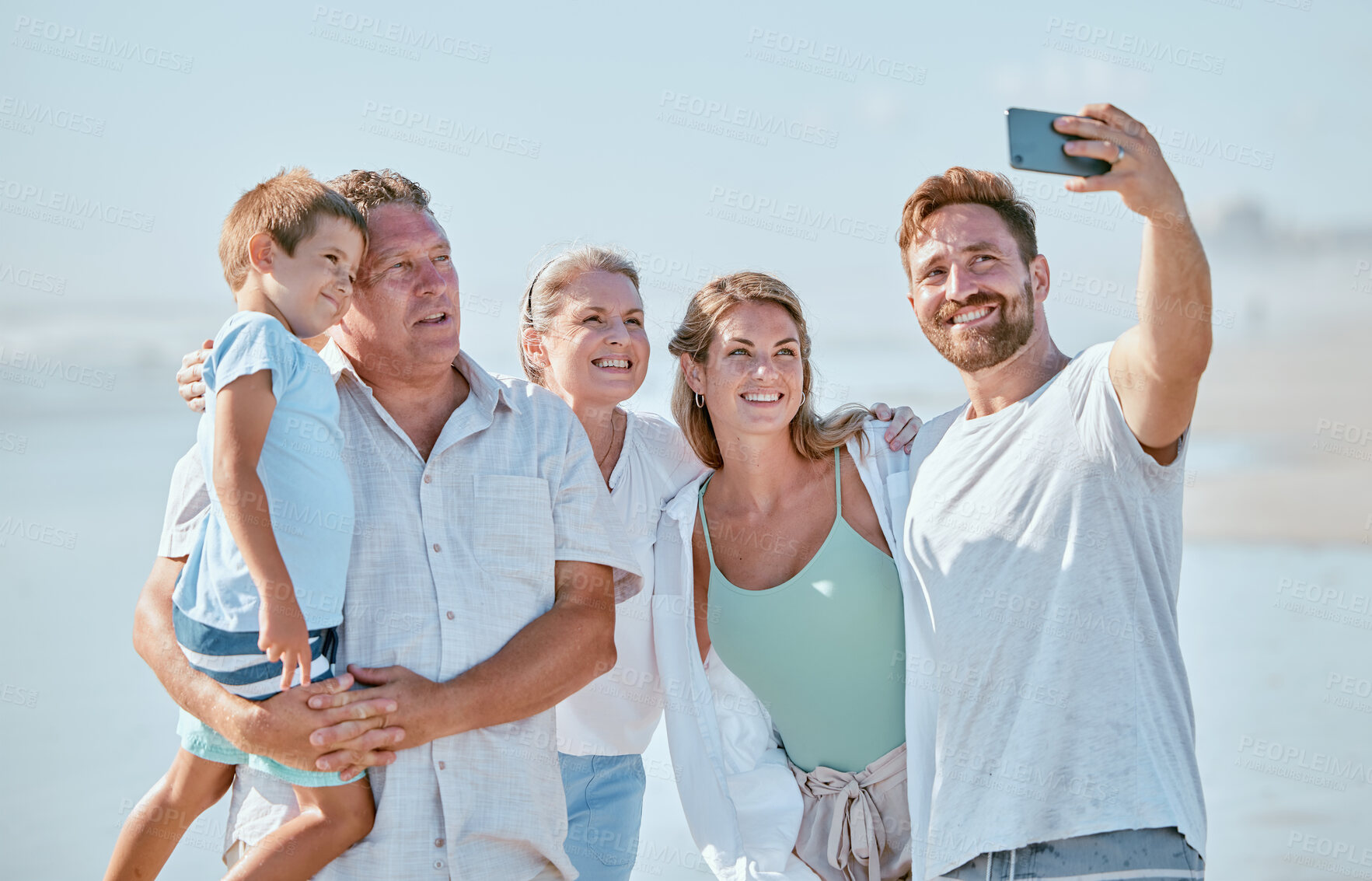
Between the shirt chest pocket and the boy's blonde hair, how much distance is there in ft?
2.70

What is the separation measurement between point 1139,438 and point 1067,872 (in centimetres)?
118

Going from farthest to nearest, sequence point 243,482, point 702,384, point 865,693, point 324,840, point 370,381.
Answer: point 702,384 → point 865,693 → point 370,381 → point 324,840 → point 243,482

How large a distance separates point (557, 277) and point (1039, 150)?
7.10 ft

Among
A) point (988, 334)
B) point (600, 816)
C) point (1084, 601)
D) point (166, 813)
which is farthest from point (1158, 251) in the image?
point (166, 813)

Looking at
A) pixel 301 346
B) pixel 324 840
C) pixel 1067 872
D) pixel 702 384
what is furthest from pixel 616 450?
pixel 1067 872

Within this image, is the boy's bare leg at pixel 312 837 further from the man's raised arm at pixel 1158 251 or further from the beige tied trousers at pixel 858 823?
the man's raised arm at pixel 1158 251

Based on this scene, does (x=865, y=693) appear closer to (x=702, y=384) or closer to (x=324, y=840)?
(x=702, y=384)

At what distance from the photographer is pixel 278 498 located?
116 inches

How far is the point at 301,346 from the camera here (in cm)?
306

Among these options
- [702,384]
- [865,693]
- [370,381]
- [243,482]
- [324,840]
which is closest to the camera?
[243,482]

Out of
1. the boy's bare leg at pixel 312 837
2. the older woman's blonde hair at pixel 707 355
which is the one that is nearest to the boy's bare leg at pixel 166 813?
the boy's bare leg at pixel 312 837

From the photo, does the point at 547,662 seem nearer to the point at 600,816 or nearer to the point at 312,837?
the point at 312,837

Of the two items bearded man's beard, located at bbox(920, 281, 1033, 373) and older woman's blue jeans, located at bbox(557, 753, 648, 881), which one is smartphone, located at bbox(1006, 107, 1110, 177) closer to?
bearded man's beard, located at bbox(920, 281, 1033, 373)

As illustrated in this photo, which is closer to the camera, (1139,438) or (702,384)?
(1139,438)
